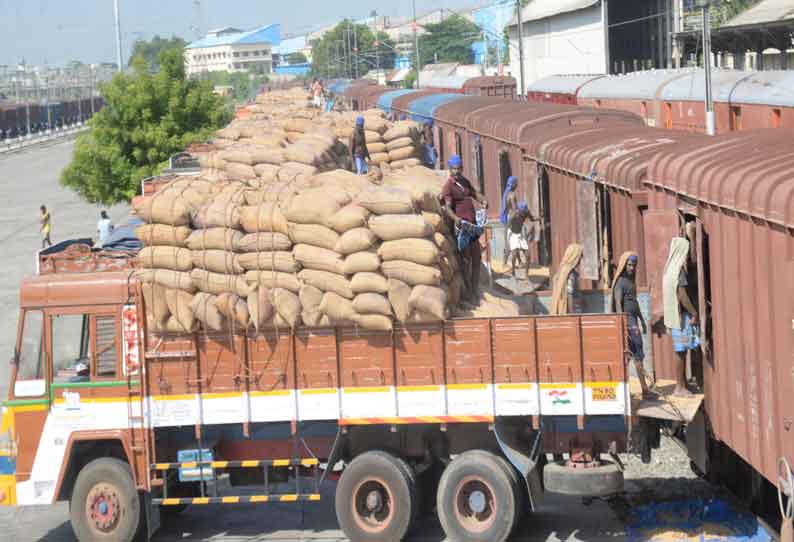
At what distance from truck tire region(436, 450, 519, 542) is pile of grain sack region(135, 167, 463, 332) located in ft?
4.41

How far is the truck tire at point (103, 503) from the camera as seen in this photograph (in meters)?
11.2

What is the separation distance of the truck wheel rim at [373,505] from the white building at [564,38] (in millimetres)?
55275

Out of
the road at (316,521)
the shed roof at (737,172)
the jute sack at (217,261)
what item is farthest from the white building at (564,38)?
the jute sack at (217,261)

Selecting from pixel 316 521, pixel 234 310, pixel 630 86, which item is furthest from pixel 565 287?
pixel 630 86

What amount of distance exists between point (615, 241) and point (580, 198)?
127 centimetres

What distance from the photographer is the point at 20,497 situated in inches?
438

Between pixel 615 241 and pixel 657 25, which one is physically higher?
pixel 657 25

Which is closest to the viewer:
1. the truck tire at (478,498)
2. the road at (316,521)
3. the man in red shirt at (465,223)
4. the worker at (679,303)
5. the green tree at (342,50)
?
the worker at (679,303)

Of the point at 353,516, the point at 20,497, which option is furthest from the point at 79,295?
the point at 353,516

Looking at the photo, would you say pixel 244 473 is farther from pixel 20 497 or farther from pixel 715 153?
pixel 715 153

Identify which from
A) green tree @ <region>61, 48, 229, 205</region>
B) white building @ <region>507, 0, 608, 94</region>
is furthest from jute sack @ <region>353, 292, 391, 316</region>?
white building @ <region>507, 0, 608, 94</region>

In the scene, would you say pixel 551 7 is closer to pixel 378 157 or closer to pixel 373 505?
pixel 378 157

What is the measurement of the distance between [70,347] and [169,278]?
113 cm

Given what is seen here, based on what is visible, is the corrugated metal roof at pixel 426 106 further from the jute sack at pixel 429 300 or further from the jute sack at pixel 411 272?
the jute sack at pixel 429 300
